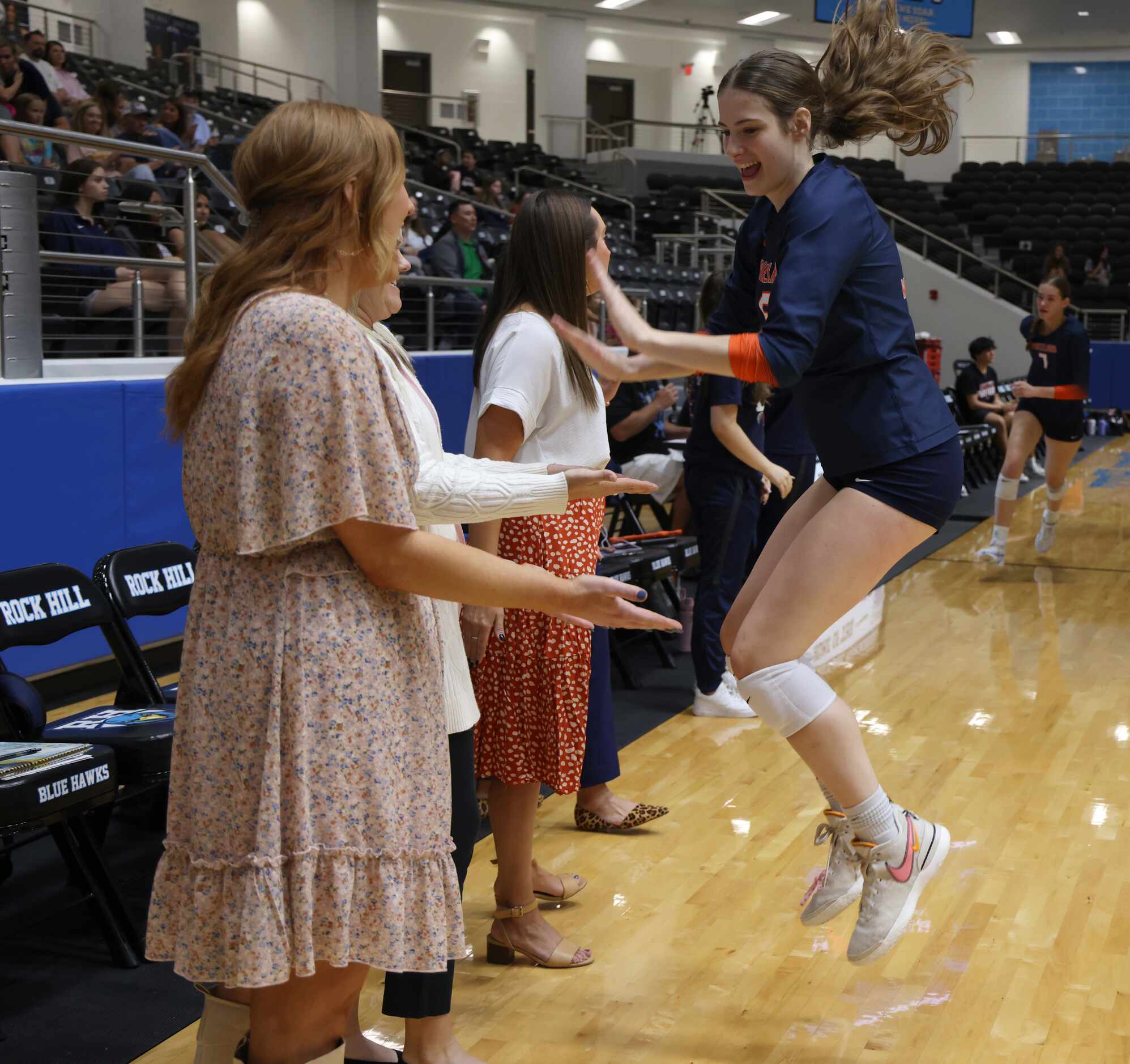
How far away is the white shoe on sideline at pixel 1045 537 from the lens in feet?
25.2

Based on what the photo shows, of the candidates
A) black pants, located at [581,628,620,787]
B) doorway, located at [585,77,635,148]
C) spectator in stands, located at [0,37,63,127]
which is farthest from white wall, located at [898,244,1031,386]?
black pants, located at [581,628,620,787]

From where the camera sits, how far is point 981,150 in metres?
25.6

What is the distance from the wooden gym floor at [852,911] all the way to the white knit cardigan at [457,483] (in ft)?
3.43

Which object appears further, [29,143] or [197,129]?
[197,129]

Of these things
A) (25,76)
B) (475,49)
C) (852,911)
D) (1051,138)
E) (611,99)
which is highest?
(475,49)

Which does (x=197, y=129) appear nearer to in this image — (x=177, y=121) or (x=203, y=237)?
(x=177, y=121)

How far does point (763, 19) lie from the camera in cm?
2258

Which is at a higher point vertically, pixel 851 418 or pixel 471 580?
pixel 851 418

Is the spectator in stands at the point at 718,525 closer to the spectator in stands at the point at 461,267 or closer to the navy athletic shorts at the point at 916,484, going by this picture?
the navy athletic shorts at the point at 916,484

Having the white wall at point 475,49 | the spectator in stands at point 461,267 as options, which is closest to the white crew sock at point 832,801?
the spectator in stands at point 461,267

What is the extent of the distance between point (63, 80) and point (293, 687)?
466 inches

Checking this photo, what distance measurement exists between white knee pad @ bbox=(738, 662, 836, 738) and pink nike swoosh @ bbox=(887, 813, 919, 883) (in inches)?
11.6

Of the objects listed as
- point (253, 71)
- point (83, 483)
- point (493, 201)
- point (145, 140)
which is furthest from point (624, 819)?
point (253, 71)

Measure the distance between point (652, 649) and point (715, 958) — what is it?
2.90 meters
